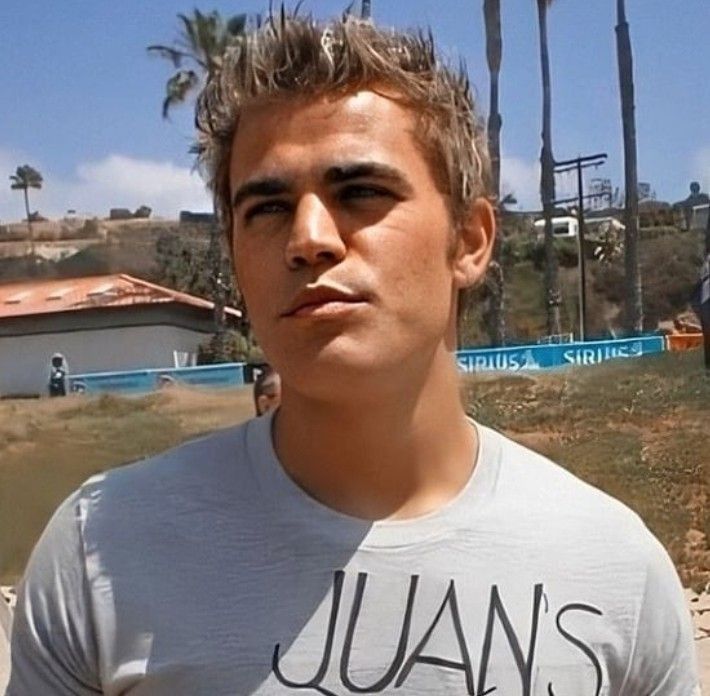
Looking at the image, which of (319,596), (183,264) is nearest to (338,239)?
(319,596)

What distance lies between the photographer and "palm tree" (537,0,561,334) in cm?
1158

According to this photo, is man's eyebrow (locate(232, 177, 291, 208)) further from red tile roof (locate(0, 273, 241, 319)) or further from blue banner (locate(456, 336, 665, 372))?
red tile roof (locate(0, 273, 241, 319))

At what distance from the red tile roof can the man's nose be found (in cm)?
962

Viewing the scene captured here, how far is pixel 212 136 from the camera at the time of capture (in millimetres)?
1227

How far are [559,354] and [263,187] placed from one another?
9.95 meters

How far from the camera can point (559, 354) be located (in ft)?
35.8

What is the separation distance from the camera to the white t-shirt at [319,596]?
1.06m

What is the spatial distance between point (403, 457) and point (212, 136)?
0.34 metres

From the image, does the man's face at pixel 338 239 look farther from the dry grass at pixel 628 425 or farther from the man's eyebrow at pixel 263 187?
the dry grass at pixel 628 425

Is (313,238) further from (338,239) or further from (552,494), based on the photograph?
(552,494)

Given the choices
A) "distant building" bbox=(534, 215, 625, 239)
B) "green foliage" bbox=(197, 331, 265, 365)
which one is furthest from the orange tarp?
"green foliage" bbox=(197, 331, 265, 365)

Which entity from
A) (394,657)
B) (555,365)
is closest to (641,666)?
(394,657)

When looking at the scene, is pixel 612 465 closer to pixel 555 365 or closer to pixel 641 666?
pixel 555 365

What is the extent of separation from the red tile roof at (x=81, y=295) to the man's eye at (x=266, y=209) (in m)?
9.58
